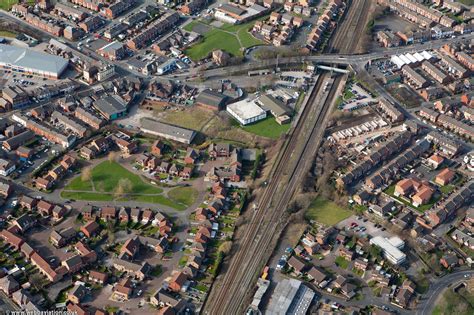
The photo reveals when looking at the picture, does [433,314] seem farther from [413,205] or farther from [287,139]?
[287,139]

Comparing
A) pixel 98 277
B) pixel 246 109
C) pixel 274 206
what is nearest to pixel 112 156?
pixel 246 109

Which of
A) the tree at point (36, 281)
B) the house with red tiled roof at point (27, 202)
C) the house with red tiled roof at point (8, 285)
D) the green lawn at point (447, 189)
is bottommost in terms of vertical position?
the house with red tiled roof at point (8, 285)

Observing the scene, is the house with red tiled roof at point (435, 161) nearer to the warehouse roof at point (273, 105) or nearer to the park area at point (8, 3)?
the warehouse roof at point (273, 105)

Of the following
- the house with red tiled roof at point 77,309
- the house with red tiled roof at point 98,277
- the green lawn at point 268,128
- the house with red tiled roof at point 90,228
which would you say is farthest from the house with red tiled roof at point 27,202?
the green lawn at point 268,128

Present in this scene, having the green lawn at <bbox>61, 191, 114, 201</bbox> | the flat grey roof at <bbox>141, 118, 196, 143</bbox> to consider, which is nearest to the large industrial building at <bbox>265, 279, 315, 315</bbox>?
the green lawn at <bbox>61, 191, 114, 201</bbox>

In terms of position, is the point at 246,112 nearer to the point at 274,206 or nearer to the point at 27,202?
the point at 274,206

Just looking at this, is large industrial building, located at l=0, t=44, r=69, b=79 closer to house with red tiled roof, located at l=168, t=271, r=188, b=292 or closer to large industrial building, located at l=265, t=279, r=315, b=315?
house with red tiled roof, located at l=168, t=271, r=188, b=292
